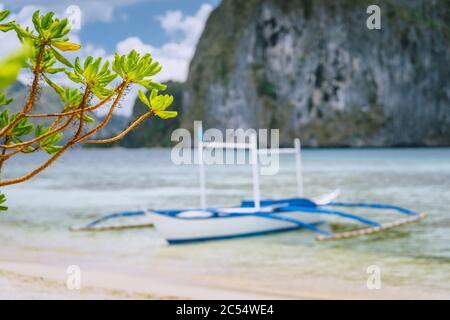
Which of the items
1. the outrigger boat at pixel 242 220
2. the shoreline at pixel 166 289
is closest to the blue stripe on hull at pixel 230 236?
the outrigger boat at pixel 242 220

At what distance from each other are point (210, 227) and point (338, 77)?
89.1 meters

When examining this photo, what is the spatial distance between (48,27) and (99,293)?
6882 mm

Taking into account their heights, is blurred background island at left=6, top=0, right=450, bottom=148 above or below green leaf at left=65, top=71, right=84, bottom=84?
above

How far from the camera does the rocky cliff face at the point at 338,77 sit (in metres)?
98.3

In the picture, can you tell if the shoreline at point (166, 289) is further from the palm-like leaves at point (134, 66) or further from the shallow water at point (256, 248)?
the palm-like leaves at point (134, 66)

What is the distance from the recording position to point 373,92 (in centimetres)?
9806

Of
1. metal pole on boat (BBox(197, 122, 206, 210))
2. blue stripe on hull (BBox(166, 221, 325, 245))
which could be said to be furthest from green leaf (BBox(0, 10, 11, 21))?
blue stripe on hull (BBox(166, 221, 325, 245))

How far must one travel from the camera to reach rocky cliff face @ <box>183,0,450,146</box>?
3871 inches

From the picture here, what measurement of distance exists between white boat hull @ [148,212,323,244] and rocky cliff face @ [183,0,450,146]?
87506mm

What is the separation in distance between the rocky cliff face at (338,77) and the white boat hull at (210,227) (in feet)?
287

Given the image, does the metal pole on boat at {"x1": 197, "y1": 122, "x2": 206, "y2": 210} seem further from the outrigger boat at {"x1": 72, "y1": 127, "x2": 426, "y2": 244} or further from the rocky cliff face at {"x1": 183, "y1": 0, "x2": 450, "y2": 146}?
the rocky cliff face at {"x1": 183, "y1": 0, "x2": 450, "y2": 146}

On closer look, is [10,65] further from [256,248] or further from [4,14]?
[256,248]

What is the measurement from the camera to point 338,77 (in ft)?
324
